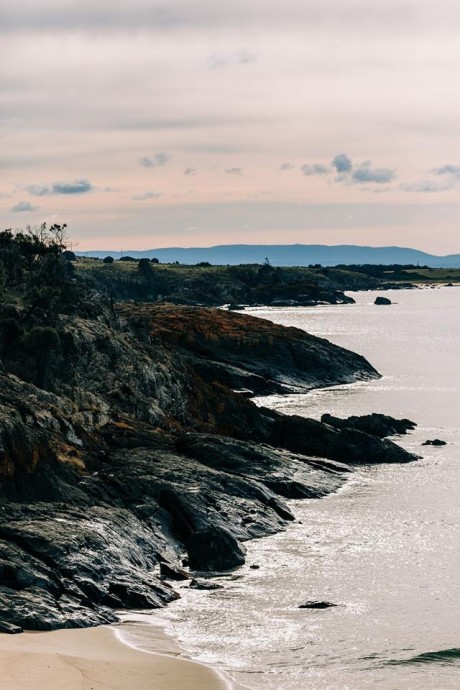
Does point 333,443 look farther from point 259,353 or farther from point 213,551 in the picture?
point 259,353

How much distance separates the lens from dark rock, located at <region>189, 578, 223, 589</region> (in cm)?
4248

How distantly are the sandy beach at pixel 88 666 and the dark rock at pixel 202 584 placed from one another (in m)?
7.45

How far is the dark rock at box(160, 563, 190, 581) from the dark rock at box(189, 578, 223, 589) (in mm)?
608

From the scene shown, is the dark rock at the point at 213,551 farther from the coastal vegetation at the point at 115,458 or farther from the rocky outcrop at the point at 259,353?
the rocky outcrop at the point at 259,353

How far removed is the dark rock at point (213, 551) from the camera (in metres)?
45.3

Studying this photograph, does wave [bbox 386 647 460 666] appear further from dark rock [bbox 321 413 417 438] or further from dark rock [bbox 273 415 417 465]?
dark rock [bbox 321 413 417 438]

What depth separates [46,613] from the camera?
35750 mm

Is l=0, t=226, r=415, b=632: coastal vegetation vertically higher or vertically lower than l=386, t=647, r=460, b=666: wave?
higher

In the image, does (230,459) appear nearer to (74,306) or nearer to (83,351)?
(83,351)

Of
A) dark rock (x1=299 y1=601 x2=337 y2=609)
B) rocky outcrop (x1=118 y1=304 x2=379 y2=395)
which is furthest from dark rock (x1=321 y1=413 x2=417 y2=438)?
dark rock (x1=299 y1=601 x2=337 y2=609)

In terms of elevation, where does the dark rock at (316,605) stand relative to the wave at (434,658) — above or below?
above

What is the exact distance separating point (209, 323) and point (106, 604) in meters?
88.9

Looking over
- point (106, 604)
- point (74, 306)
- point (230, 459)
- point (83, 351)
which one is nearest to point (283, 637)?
point (106, 604)

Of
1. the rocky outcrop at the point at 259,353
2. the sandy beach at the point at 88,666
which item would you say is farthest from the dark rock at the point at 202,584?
the rocky outcrop at the point at 259,353
